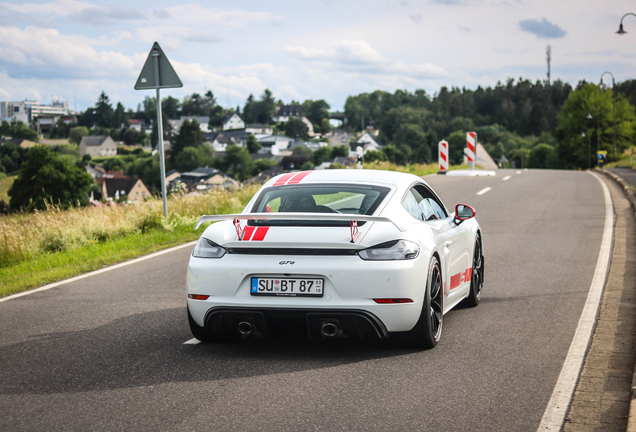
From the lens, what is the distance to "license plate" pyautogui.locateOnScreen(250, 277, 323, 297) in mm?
4992

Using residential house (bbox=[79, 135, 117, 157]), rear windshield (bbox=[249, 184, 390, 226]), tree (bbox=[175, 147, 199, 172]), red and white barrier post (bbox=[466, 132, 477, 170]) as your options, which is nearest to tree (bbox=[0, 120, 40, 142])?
tree (bbox=[175, 147, 199, 172])

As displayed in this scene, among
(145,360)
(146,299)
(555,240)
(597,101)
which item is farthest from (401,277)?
(597,101)

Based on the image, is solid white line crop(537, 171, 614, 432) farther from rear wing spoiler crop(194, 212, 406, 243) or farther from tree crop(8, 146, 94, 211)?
tree crop(8, 146, 94, 211)

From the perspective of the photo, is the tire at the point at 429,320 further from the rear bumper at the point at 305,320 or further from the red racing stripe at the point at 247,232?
the red racing stripe at the point at 247,232

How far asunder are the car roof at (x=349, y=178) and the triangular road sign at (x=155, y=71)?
6682mm

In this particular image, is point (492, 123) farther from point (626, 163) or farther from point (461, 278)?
point (461, 278)

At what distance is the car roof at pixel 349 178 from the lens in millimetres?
6004

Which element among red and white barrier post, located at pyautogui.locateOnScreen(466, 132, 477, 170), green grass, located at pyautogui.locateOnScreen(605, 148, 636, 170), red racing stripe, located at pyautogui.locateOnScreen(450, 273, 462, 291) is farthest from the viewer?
green grass, located at pyautogui.locateOnScreen(605, 148, 636, 170)

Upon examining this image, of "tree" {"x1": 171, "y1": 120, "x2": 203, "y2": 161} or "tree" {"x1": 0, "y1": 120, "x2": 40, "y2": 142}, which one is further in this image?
"tree" {"x1": 171, "y1": 120, "x2": 203, "y2": 161}

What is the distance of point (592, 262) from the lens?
966 centimetres

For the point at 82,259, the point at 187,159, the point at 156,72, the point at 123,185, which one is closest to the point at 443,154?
the point at 156,72

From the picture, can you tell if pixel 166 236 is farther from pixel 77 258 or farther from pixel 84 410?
pixel 84 410

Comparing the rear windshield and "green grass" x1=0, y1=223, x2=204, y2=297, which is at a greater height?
the rear windshield

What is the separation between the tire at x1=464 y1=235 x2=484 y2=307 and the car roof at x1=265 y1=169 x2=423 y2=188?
54.9 inches
